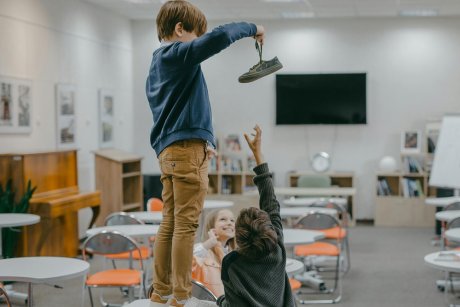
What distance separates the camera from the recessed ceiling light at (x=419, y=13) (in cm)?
1146

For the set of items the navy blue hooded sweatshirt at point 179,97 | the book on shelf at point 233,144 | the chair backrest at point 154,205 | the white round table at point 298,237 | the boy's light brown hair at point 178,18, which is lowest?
the white round table at point 298,237

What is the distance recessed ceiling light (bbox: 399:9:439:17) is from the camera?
37.6 feet

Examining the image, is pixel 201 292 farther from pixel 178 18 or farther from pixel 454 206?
pixel 454 206

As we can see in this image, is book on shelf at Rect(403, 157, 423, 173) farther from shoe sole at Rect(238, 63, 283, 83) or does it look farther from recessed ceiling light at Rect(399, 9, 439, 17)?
shoe sole at Rect(238, 63, 283, 83)

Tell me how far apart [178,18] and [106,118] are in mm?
8516

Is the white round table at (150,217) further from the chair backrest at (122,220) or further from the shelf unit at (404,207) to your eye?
the shelf unit at (404,207)

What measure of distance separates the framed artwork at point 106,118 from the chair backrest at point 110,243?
18.0ft

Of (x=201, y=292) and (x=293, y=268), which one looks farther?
(x=293, y=268)

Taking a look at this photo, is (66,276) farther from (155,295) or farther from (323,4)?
(323,4)

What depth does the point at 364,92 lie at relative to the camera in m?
12.0

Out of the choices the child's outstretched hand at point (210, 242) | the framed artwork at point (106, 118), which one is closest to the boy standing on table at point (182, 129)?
the child's outstretched hand at point (210, 242)

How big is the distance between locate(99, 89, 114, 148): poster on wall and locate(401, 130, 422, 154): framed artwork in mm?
4620

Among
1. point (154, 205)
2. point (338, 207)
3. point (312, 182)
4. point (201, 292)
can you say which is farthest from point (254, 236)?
point (312, 182)

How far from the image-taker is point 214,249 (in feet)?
14.8
